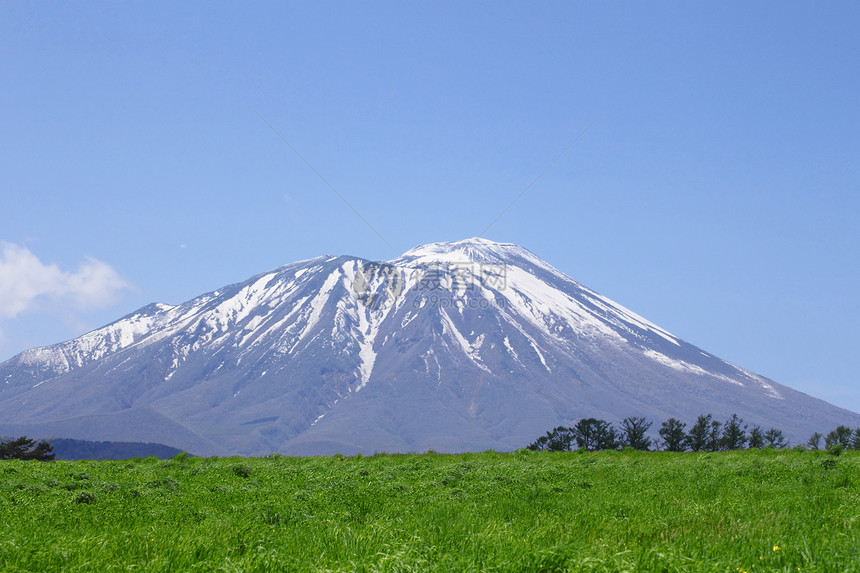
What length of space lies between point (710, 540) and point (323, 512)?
25.2 ft

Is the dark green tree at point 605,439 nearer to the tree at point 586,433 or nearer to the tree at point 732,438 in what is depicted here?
the tree at point 586,433

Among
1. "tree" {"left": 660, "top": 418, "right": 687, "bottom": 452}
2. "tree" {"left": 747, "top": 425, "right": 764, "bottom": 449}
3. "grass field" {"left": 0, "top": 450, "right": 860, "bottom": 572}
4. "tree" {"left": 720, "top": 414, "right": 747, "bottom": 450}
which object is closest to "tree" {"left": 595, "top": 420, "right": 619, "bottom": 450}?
"tree" {"left": 660, "top": 418, "right": 687, "bottom": 452}

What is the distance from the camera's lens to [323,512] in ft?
46.5

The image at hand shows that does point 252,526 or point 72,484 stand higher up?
point 252,526

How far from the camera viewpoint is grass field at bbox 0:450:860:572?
8453mm

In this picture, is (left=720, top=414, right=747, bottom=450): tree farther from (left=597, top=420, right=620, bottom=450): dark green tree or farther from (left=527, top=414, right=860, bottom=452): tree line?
(left=597, top=420, right=620, bottom=450): dark green tree

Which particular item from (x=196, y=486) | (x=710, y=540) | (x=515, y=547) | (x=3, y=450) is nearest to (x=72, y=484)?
(x=196, y=486)

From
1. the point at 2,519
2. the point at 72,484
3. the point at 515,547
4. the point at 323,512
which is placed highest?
the point at 515,547

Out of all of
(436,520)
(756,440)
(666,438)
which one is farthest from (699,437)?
(436,520)

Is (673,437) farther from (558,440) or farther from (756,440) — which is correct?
(756,440)

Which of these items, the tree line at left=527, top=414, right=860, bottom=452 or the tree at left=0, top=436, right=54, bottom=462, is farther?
the tree line at left=527, top=414, right=860, bottom=452

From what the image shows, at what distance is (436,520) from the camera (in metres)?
12.3

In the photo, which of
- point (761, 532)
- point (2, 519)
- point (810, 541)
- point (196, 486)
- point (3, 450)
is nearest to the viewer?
point (810, 541)

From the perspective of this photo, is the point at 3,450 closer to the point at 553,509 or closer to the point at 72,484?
the point at 72,484
